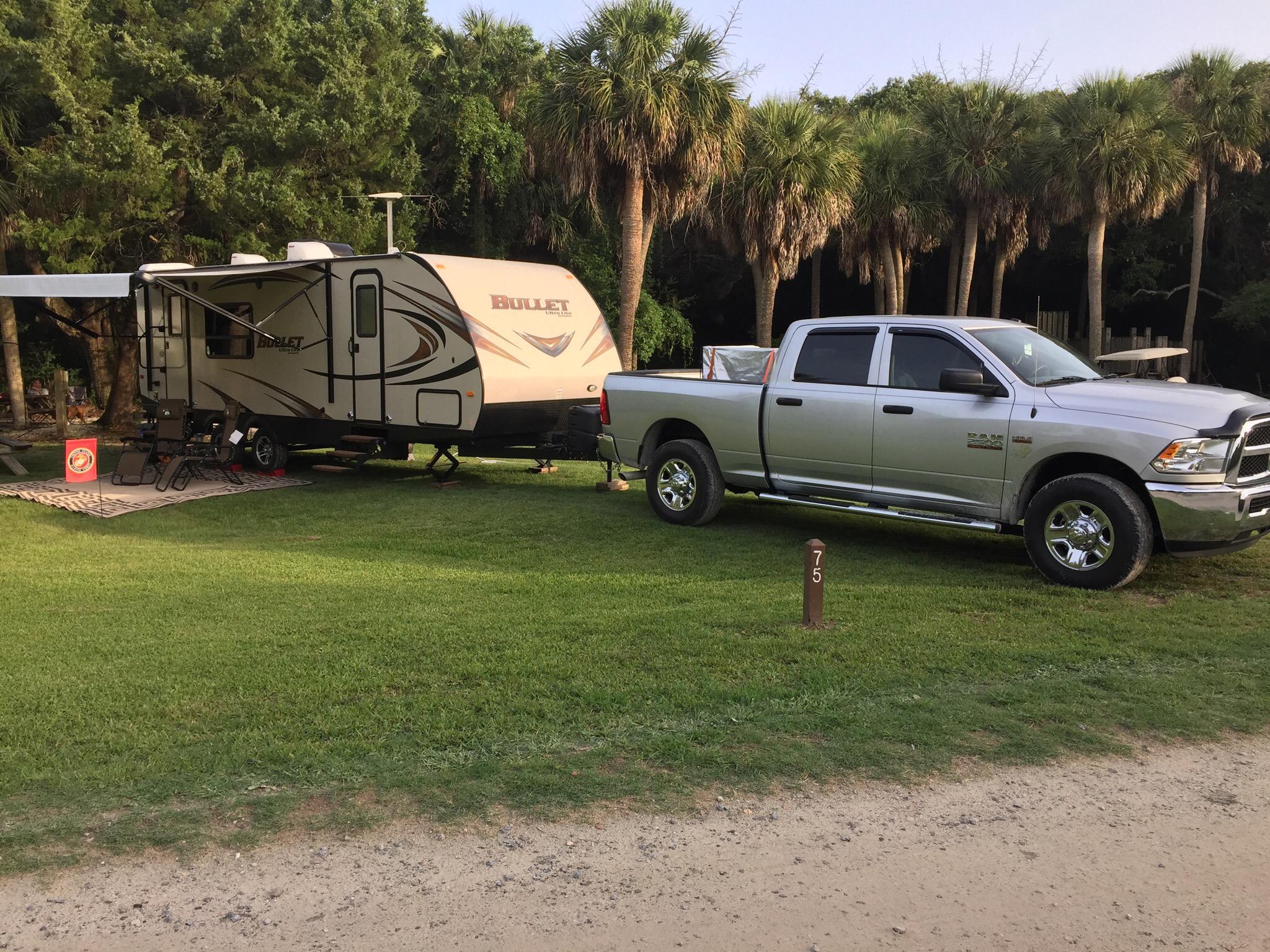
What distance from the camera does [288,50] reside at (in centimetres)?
2041

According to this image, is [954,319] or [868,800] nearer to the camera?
[868,800]

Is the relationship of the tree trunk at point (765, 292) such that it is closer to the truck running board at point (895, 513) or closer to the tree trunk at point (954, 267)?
the tree trunk at point (954, 267)

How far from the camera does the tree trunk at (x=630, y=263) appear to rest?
21.7m

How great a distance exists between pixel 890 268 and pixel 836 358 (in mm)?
20878

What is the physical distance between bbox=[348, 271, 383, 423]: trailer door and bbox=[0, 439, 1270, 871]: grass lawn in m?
4.31

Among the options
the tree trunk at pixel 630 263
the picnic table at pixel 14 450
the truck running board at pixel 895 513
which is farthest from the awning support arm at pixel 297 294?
the tree trunk at pixel 630 263

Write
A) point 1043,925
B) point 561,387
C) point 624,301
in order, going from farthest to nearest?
point 624,301
point 561,387
point 1043,925

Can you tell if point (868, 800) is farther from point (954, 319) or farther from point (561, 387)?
point (561, 387)

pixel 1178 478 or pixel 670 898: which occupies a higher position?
pixel 1178 478

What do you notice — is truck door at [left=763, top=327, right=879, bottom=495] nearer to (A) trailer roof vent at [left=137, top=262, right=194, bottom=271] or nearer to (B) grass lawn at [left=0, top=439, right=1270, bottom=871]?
(B) grass lawn at [left=0, top=439, right=1270, bottom=871]

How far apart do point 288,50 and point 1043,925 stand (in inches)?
819

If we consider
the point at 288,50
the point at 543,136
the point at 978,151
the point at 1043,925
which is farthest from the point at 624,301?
the point at 1043,925

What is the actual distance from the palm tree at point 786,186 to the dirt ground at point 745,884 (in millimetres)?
20640

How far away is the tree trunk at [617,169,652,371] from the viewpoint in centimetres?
2166
